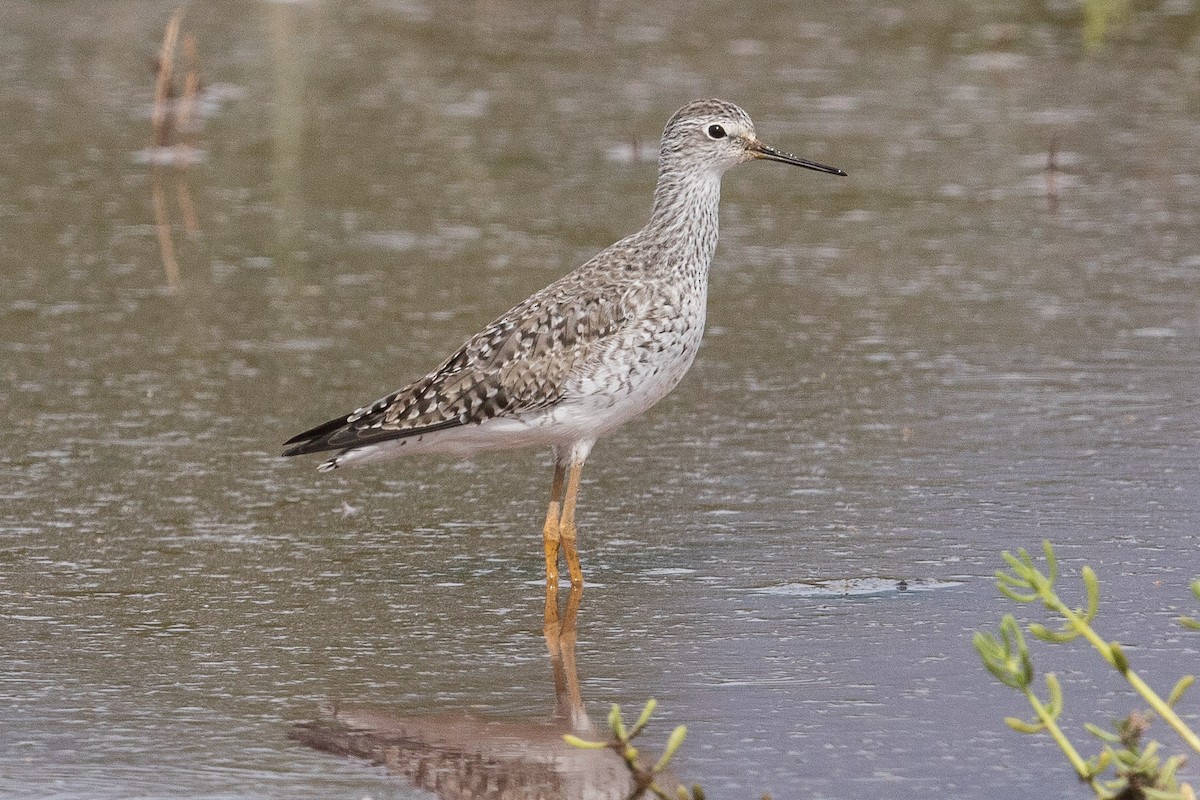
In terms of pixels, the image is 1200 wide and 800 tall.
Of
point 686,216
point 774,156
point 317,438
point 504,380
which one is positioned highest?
point 774,156

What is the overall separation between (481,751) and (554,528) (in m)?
1.71

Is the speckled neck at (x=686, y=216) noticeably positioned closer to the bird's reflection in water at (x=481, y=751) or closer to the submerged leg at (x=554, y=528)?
the submerged leg at (x=554, y=528)

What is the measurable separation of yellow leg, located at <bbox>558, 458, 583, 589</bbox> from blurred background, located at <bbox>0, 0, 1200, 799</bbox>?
71 millimetres

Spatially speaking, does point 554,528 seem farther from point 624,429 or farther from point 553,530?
point 624,429

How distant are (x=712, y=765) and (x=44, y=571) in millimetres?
2585

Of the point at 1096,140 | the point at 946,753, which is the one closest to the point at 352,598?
the point at 946,753

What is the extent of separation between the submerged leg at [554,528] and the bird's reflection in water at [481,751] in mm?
1048

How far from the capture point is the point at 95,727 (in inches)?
202

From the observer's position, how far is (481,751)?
16.3ft

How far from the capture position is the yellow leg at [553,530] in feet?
21.2

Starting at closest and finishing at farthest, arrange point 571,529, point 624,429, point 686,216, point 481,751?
1. point 481,751
2. point 571,529
3. point 686,216
4. point 624,429

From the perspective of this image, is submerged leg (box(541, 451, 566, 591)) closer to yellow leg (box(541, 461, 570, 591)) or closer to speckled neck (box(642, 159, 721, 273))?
yellow leg (box(541, 461, 570, 591))

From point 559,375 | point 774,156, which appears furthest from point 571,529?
point 774,156

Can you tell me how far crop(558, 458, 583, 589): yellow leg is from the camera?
644 centimetres
